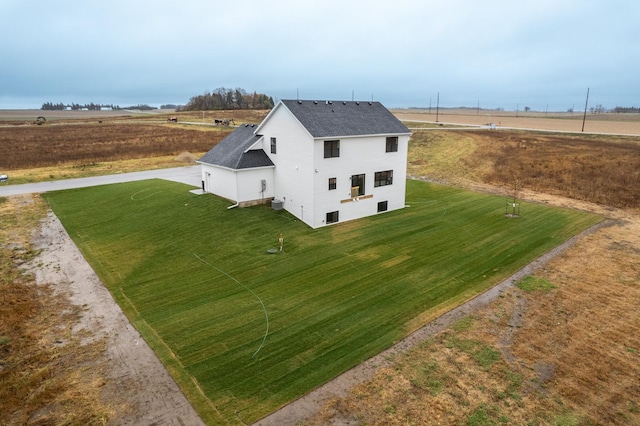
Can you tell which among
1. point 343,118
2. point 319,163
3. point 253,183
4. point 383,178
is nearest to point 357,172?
point 383,178

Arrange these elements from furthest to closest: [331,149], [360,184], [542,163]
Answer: [542,163] < [360,184] < [331,149]

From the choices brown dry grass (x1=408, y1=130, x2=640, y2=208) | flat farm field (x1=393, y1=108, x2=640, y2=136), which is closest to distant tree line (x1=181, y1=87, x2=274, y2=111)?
flat farm field (x1=393, y1=108, x2=640, y2=136)

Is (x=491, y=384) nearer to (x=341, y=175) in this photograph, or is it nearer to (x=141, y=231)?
(x=341, y=175)

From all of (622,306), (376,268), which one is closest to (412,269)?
(376,268)

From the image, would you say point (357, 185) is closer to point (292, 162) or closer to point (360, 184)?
point (360, 184)

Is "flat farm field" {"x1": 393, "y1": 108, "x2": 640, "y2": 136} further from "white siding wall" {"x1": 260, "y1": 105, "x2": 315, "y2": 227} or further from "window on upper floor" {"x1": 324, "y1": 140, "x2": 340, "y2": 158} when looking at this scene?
"window on upper floor" {"x1": 324, "y1": 140, "x2": 340, "y2": 158}

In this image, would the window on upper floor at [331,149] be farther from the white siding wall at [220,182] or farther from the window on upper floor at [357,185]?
the white siding wall at [220,182]
